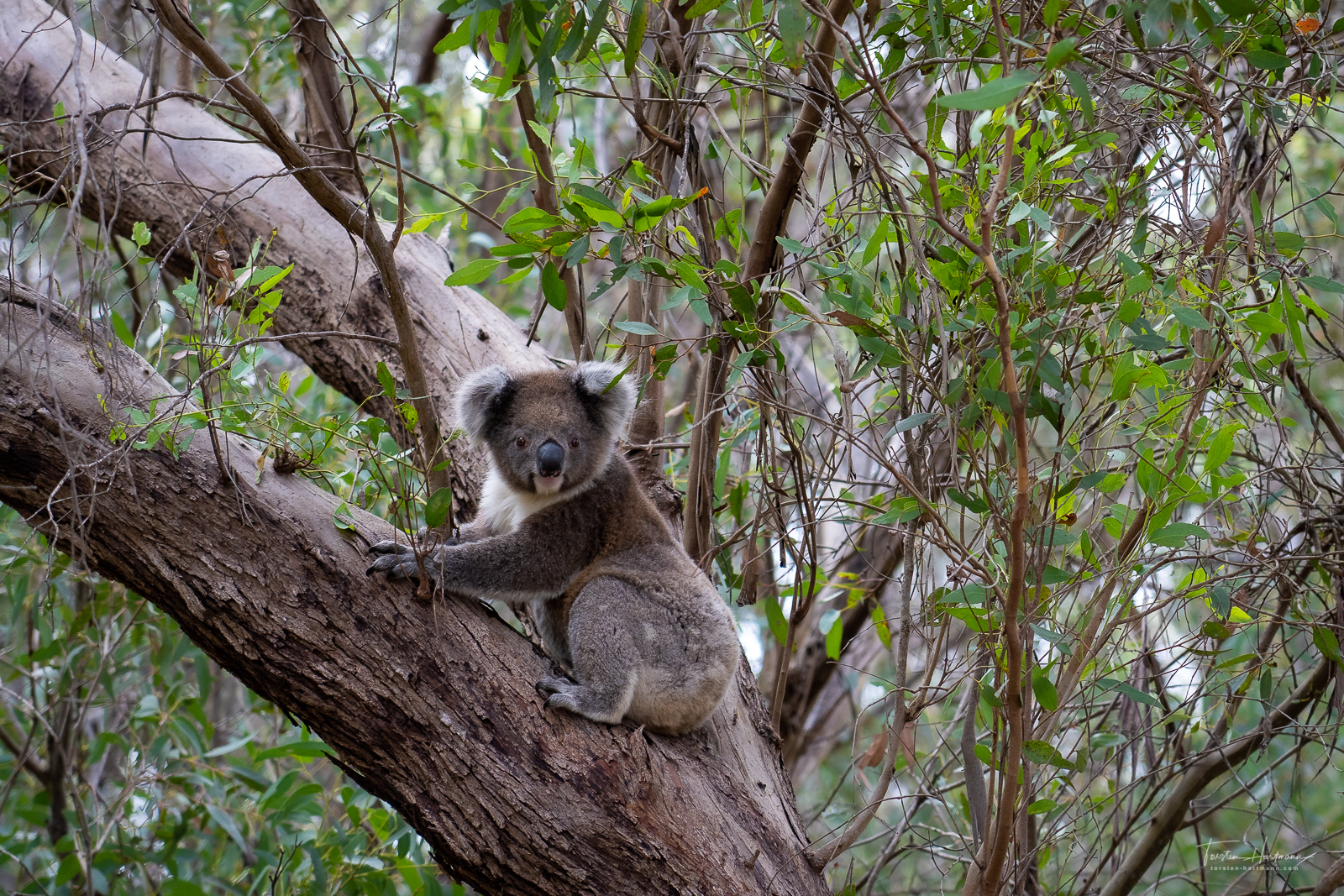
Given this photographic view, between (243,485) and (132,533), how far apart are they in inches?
10.3

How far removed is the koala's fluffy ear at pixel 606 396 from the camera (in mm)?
3245

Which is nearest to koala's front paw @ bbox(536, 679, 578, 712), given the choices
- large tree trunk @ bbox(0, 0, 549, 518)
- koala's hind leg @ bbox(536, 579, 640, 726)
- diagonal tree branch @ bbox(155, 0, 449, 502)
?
koala's hind leg @ bbox(536, 579, 640, 726)

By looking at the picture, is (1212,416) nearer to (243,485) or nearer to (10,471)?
(243,485)

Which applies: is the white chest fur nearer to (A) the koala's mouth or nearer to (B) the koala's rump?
(A) the koala's mouth

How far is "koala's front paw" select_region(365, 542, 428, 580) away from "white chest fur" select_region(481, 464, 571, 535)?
0.79 meters

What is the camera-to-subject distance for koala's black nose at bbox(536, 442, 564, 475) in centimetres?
318

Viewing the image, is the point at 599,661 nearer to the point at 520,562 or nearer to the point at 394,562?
the point at 520,562

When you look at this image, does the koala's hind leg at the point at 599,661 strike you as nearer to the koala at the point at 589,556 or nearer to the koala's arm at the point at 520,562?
the koala at the point at 589,556

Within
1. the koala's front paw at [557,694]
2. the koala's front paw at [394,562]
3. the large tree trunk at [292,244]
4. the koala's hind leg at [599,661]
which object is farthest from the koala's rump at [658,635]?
the large tree trunk at [292,244]

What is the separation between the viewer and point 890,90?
2.65m

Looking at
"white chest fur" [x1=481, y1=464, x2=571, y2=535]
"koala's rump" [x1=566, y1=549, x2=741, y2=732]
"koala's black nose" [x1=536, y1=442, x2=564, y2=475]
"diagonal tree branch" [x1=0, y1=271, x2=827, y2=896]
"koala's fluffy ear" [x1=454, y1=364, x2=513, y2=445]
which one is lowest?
"diagonal tree branch" [x1=0, y1=271, x2=827, y2=896]

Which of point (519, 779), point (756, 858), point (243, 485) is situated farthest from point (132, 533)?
point (756, 858)

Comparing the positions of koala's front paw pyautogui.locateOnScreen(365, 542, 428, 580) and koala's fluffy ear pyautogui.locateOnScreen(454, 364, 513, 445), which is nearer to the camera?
koala's front paw pyautogui.locateOnScreen(365, 542, 428, 580)

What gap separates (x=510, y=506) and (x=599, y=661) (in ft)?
2.61
